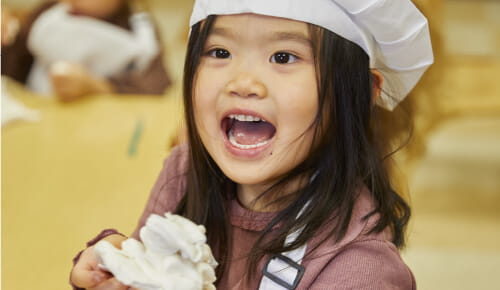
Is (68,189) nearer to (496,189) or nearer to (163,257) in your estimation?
(163,257)

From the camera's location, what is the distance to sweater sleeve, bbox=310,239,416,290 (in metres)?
0.61

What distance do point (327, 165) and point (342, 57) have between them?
0.11 metres

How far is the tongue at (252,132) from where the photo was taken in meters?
0.63

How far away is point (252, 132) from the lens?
2.10 ft

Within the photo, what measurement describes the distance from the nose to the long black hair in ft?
0.19

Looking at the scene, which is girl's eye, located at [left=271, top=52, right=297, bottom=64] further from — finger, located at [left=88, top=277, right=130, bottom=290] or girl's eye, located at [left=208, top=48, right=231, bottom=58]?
finger, located at [left=88, top=277, right=130, bottom=290]

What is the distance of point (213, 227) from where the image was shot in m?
0.72

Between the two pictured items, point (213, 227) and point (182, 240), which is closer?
point (182, 240)

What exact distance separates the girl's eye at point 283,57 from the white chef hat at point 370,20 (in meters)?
0.03

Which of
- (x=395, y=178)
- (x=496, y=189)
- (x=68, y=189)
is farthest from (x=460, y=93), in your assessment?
(x=68, y=189)

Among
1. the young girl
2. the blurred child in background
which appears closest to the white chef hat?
the young girl

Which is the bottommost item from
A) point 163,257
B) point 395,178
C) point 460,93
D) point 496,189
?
point 496,189

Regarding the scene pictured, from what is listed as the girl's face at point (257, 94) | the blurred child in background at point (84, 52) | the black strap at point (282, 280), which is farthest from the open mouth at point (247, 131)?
the blurred child in background at point (84, 52)

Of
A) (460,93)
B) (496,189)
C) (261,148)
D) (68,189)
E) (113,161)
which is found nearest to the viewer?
(261,148)
